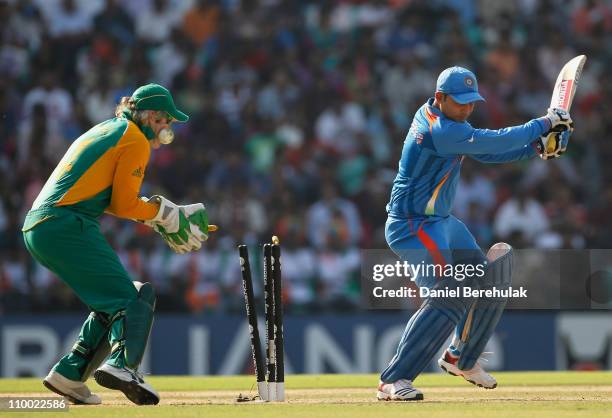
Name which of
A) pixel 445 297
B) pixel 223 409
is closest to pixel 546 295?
pixel 445 297

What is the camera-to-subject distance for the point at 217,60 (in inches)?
632

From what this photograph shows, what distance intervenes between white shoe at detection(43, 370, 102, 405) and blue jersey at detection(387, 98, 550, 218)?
7.19ft

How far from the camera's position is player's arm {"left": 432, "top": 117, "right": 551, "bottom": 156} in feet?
24.4

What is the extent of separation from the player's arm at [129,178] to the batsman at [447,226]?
1.66m

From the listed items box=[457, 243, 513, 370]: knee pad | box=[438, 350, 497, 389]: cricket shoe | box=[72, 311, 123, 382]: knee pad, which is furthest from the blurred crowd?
box=[72, 311, 123, 382]: knee pad

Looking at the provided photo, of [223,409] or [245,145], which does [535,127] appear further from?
[245,145]

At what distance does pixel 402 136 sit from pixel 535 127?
7.72 m

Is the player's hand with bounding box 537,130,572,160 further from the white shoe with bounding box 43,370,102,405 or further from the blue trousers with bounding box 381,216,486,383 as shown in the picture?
the white shoe with bounding box 43,370,102,405

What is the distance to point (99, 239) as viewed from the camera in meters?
7.22

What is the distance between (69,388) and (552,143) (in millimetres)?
3285

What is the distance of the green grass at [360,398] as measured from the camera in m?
6.70

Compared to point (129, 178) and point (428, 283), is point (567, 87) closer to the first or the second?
point (428, 283)

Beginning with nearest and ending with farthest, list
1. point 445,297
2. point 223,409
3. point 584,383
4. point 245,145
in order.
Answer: point 223,409 → point 445,297 → point 584,383 → point 245,145

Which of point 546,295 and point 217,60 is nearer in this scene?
point 546,295
